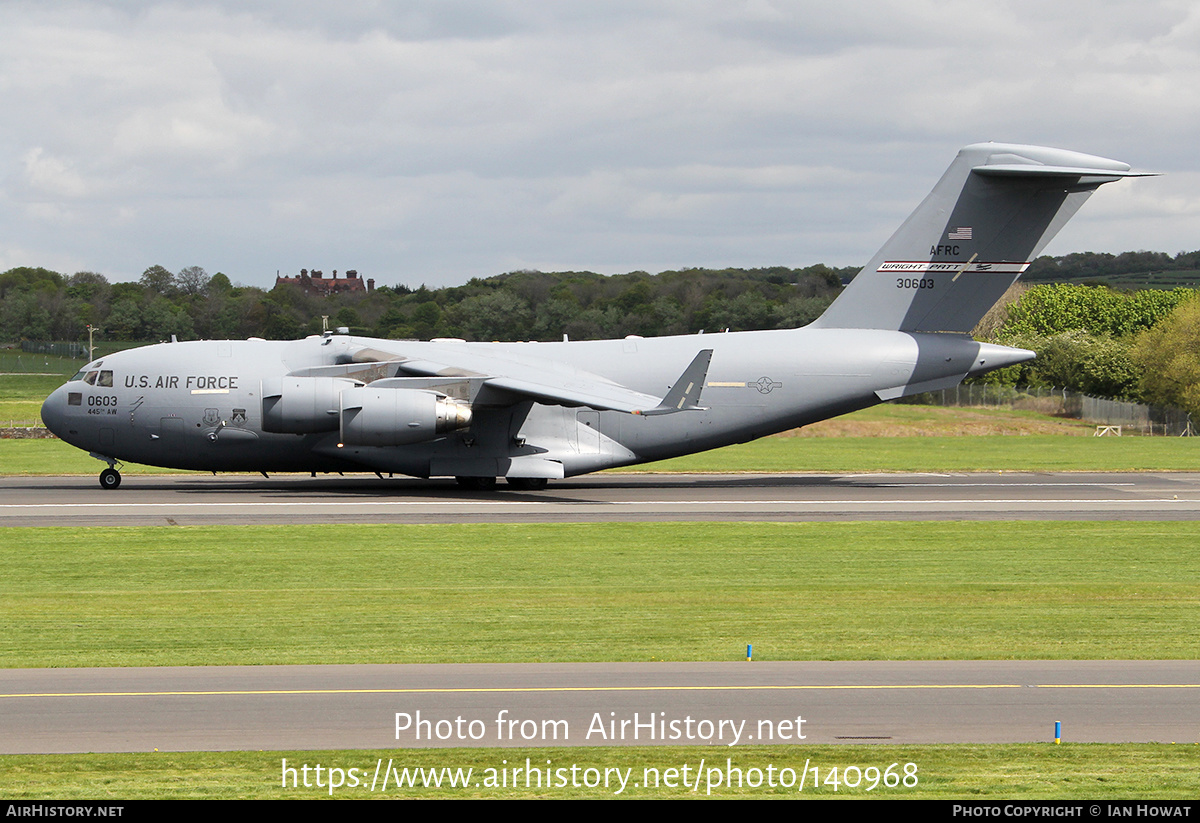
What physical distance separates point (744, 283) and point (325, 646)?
74.2 metres

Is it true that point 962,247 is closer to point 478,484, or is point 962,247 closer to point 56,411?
point 478,484

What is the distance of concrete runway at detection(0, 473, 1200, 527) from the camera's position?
26.5m

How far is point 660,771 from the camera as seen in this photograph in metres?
8.95

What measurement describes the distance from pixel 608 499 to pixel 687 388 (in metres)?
3.77

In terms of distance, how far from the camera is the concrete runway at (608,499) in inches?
1043

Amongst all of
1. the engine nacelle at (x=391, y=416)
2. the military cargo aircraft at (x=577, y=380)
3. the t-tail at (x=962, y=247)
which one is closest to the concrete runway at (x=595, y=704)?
the military cargo aircraft at (x=577, y=380)

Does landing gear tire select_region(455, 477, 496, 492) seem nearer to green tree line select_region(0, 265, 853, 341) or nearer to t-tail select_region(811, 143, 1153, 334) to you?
t-tail select_region(811, 143, 1153, 334)

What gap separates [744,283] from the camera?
85.6 metres

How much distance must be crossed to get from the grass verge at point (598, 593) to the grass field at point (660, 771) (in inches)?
134

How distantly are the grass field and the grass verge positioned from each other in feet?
11.2

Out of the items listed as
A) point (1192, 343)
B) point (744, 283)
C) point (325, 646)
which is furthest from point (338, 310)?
point (325, 646)

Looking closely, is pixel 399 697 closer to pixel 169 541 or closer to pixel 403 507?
pixel 169 541

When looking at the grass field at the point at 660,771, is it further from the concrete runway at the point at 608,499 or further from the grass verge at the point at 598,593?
the concrete runway at the point at 608,499

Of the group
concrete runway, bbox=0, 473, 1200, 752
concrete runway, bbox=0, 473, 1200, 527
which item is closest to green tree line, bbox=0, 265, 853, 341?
concrete runway, bbox=0, 473, 1200, 527
